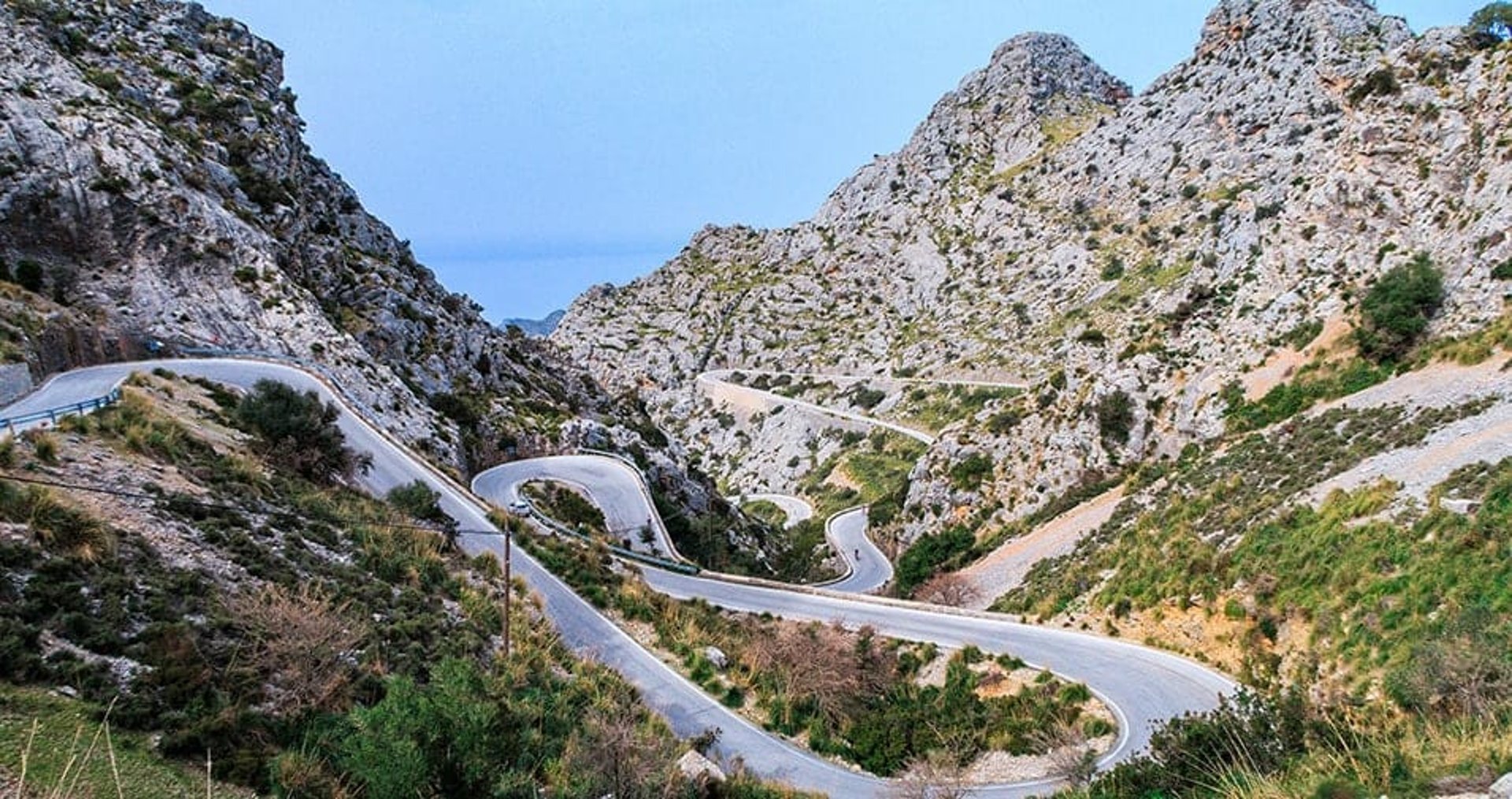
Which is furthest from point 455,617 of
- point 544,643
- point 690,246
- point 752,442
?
point 690,246

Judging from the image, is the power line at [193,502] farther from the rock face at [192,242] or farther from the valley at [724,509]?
the rock face at [192,242]

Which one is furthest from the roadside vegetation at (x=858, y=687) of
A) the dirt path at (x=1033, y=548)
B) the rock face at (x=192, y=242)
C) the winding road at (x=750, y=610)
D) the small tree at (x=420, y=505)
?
the rock face at (x=192, y=242)

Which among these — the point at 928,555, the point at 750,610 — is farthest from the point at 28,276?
the point at 928,555

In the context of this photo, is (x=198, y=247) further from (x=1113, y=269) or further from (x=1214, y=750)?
(x=1113, y=269)

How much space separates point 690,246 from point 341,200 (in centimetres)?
7703

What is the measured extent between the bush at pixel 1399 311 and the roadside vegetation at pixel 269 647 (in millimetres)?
24577

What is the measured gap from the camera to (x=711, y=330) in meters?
97.8

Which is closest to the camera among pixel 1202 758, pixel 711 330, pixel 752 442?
pixel 1202 758

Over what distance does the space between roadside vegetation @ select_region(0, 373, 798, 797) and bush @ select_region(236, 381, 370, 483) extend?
9.57 feet

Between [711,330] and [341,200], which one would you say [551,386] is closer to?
[341,200]

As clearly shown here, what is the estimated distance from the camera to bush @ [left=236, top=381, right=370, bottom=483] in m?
19.0

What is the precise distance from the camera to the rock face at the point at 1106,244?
28.1 metres

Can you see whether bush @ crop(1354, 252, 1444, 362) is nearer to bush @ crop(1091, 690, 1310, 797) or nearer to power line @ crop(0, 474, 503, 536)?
bush @ crop(1091, 690, 1310, 797)

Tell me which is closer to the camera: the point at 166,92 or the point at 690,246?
the point at 166,92
